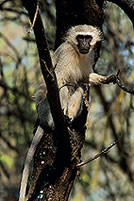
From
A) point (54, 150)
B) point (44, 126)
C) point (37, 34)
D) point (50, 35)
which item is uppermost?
point (50, 35)

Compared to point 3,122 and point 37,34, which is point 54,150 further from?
point 3,122

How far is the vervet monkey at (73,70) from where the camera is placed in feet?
14.6

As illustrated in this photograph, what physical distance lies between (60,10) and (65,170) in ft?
5.96

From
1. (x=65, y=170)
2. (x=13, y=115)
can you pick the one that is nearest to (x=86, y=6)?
(x=65, y=170)

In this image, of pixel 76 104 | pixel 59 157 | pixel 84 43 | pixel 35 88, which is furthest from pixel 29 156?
pixel 35 88

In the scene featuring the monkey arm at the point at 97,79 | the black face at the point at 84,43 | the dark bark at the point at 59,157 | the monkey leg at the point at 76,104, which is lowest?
the dark bark at the point at 59,157

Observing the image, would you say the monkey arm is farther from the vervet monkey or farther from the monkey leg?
the monkey leg

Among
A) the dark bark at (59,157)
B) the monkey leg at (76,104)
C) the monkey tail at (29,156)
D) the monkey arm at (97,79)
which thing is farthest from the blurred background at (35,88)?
the monkey tail at (29,156)

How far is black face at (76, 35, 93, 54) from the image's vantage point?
15.3 feet

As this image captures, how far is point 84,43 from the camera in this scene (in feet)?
15.5

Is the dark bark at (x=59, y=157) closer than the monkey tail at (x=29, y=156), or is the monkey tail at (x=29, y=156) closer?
the dark bark at (x=59, y=157)

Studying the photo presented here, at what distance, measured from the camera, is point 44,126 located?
13.8 ft

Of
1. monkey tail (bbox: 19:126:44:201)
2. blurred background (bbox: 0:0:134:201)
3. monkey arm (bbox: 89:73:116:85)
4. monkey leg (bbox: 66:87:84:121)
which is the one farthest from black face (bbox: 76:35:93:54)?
monkey tail (bbox: 19:126:44:201)

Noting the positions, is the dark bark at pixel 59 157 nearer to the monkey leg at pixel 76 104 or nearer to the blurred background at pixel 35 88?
the monkey leg at pixel 76 104
